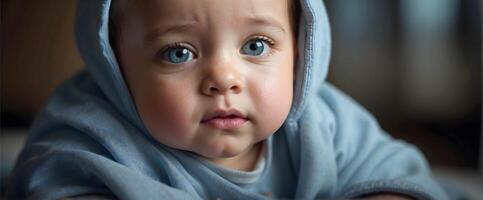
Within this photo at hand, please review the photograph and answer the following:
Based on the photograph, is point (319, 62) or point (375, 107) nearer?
point (319, 62)

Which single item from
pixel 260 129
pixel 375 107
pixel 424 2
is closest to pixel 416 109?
pixel 375 107

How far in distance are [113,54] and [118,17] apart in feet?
0.15

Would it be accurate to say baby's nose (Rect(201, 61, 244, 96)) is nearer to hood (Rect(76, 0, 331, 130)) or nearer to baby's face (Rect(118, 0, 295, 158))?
baby's face (Rect(118, 0, 295, 158))

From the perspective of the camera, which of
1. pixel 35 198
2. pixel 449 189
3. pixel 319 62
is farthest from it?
pixel 449 189

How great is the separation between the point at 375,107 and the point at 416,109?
83mm

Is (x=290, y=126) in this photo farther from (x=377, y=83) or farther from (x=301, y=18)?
(x=377, y=83)

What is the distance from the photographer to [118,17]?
0.76m

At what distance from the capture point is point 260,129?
757 mm

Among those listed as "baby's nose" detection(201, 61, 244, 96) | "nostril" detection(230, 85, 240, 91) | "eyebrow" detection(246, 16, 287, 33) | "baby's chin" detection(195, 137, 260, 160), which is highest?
"eyebrow" detection(246, 16, 287, 33)

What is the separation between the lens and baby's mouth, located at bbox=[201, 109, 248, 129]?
72 centimetres

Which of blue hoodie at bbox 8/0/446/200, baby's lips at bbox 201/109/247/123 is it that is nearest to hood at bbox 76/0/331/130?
blue hoodie at bbox 8/0/446/200

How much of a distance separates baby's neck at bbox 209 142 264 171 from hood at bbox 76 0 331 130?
8 centimetres

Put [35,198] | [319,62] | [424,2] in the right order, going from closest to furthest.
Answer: [35,198] < [319,62] < [424,2]

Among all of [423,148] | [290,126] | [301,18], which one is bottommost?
[423,148]
